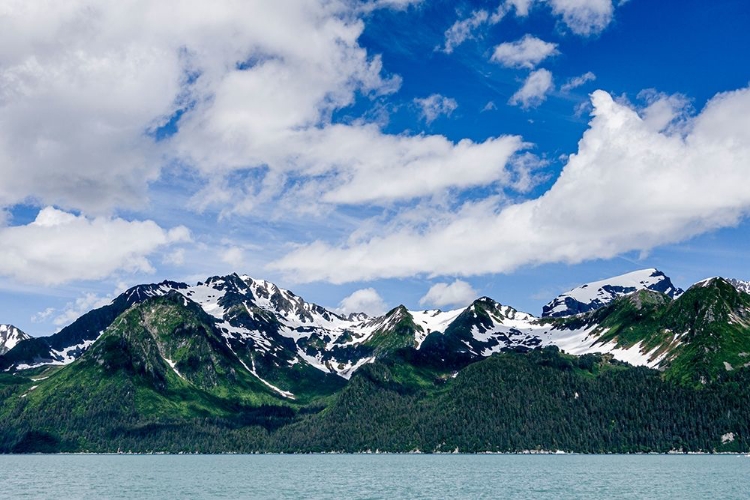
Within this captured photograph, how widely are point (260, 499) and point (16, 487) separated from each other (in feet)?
239

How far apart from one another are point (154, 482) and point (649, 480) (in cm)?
13559

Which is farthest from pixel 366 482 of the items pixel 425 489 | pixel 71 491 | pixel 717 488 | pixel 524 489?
pixel 717 488

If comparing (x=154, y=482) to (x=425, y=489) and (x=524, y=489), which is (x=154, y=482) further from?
(x=524, y=489)

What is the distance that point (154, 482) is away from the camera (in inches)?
7795

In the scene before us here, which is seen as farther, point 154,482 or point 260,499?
point 154,482

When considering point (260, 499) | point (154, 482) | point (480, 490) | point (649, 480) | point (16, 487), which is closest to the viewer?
point (260, 499)

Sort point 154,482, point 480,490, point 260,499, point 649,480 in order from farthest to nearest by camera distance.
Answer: point 154,482
point 649,480
point 480,490
point 260,499

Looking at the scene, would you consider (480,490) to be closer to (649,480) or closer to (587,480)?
(587,480)

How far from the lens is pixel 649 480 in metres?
186

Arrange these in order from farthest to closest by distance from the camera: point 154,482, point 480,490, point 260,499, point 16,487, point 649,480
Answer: point 154,482 → point 649,480 → point 16,487 → point 480,490 → point 260,499

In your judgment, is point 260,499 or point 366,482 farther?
point 366,482

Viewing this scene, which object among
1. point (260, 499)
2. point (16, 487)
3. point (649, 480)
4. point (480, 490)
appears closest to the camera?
point (260, 499)

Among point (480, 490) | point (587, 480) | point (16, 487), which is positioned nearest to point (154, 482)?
point (16, 487)

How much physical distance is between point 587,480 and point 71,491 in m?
130
